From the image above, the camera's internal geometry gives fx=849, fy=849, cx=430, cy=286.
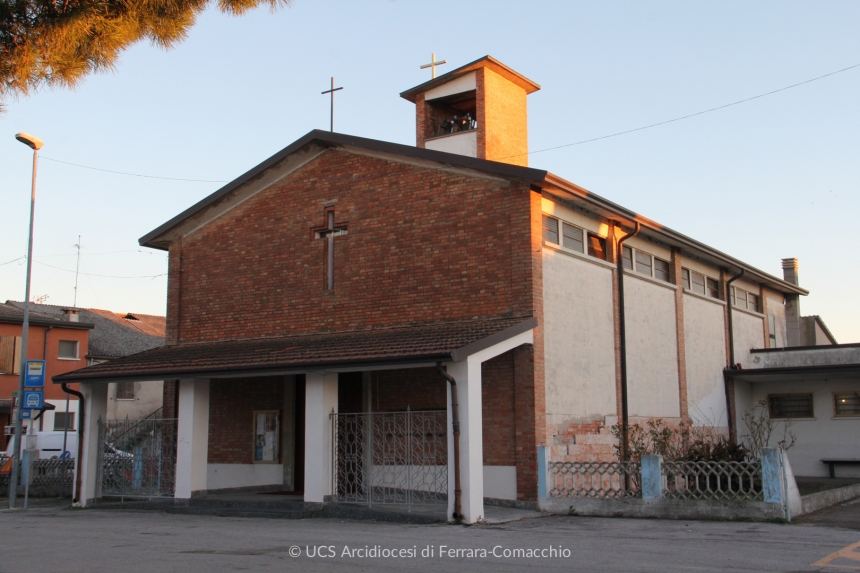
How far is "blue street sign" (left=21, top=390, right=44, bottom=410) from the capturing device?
17.8m

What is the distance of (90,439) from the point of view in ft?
57.9

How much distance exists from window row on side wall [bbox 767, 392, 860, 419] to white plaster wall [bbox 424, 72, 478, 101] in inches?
488

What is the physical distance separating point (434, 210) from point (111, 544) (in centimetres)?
862

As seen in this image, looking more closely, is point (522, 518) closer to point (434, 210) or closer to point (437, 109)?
point (434, 210)

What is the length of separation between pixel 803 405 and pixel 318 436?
48.4ft

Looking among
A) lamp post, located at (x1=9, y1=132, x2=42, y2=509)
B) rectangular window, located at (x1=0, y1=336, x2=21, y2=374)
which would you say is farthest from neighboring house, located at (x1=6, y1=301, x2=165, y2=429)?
lamp post, located at (x1=9, y1=132, x2=42, y2=509)

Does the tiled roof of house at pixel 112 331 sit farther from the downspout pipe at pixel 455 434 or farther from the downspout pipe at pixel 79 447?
the downspout pipe at pixel 455 434

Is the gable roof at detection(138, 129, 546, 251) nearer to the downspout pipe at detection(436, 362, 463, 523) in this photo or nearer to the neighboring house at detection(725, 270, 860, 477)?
the downspout pipe at detection(436, 362, 463, 523)

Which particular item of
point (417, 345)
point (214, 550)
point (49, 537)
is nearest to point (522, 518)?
point (417, 345)

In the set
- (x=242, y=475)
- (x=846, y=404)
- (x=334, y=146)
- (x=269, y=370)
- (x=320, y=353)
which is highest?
(x=334, y=146)

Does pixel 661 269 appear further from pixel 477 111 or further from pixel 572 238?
pixel 477 111

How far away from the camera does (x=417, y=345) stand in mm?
14383

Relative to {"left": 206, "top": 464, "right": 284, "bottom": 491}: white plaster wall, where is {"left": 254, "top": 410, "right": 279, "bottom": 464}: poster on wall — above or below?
above

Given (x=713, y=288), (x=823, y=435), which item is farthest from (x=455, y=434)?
(x=823, y=435)
